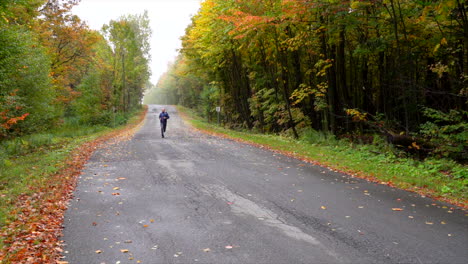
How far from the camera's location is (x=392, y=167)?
10547mm

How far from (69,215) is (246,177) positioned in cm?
453

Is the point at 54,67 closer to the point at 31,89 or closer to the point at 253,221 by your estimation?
Answer: the point at 31,89

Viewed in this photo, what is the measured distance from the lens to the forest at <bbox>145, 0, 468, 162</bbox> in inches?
483

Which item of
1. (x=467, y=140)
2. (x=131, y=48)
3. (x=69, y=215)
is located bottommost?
(x=69, y=215)

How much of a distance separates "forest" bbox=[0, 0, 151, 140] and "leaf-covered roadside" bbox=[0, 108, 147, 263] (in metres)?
5.36

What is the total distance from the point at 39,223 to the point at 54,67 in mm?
26572

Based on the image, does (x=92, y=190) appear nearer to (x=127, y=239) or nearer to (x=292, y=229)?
(x=127, y=239)

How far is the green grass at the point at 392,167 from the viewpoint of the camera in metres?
8.10

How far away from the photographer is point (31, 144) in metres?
17.0

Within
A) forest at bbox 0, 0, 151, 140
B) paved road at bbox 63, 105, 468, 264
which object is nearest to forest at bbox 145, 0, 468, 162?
paved road at bbox 63, 105, 468, 264

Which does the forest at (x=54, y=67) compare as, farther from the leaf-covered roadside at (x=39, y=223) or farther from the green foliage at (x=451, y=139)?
the green foliage at (x=451, y=139)

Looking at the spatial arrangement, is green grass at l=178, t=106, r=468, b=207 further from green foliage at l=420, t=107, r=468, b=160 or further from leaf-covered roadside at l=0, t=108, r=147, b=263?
leaf-covered roadside at l=0, t=108, r=147, b=263

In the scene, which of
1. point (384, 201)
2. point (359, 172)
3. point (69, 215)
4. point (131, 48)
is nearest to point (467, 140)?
point (359, 172)

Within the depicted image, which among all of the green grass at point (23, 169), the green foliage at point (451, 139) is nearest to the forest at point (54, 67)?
the green grass at point (23, 169)
